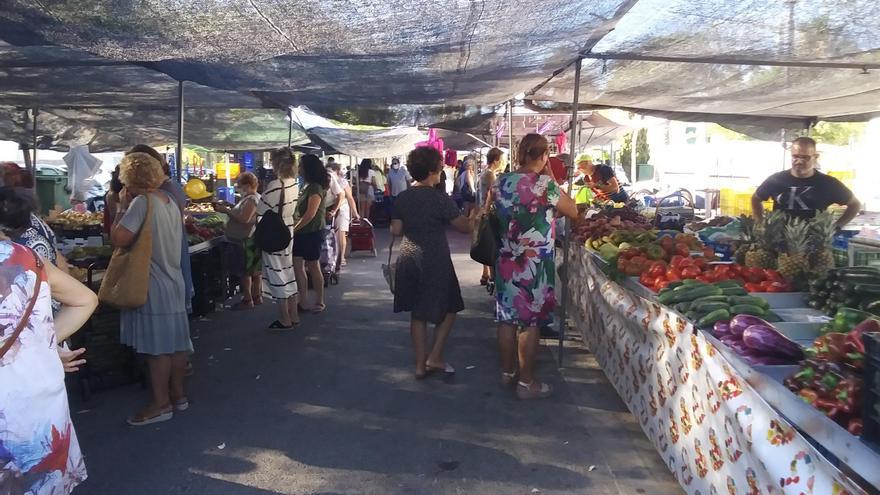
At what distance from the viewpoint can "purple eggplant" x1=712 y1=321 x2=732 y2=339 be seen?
340 cm

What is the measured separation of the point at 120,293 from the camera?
448cm

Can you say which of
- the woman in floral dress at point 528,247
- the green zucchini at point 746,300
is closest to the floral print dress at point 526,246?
the woman in floral dress at point 528,247

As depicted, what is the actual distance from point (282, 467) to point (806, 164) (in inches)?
200

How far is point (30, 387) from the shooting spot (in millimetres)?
2260

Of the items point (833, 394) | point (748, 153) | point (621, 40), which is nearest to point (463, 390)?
point (621, 40)

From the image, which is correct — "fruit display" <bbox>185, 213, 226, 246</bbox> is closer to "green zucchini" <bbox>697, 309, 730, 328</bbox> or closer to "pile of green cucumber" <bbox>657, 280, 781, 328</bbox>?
"pile of green cucumber" <bbox>657, 280, 781, 328</bbox>

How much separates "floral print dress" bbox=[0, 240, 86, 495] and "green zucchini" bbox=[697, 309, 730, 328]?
113 inches

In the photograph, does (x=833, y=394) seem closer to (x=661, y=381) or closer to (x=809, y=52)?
(x=661, y=381)

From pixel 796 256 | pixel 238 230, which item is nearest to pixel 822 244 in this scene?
pixel 796 256

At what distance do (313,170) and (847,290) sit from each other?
17.5 ft

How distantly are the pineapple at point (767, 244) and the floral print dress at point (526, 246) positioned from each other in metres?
1.43

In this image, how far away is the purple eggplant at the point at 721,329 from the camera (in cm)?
340

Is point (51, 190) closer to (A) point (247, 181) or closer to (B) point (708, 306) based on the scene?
(A) point (247, 181)

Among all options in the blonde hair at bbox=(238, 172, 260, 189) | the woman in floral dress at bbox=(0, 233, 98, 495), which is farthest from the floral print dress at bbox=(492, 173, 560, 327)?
Result: the blonde hair at bbox=(238, 172, 260, 189)
